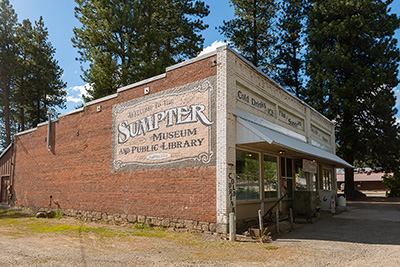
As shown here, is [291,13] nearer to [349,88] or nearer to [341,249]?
[349,88]

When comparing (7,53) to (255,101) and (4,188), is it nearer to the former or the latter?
(4,188)

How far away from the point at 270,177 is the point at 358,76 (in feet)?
60.9

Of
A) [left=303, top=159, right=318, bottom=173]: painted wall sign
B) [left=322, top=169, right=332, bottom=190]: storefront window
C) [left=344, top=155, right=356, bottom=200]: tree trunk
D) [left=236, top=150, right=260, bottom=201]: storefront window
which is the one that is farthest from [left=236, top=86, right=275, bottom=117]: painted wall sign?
[left=344, top=155, right=356, bottom=200]: tree trunk

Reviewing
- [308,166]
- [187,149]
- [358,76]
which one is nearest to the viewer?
[187,149]

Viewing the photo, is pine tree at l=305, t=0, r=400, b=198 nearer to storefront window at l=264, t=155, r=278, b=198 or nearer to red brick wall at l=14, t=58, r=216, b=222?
storefront window at l=264, t=155, r=278, b=198

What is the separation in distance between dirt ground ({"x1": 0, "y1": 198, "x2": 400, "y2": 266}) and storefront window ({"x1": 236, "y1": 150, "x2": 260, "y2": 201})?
200cm

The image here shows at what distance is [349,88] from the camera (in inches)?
1059

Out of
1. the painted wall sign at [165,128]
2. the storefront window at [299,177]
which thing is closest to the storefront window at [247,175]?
the painted wall sign at [165,128]

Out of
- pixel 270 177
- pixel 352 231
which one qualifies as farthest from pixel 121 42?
pixel 352 231

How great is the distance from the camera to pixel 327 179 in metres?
22.1

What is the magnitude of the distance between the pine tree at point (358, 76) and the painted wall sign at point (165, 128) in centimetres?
1973

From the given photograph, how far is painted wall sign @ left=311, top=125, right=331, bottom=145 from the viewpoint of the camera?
65.7 feet

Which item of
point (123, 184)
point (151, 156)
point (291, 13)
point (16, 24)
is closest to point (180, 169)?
point (151, 156)

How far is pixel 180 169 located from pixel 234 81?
378cm
